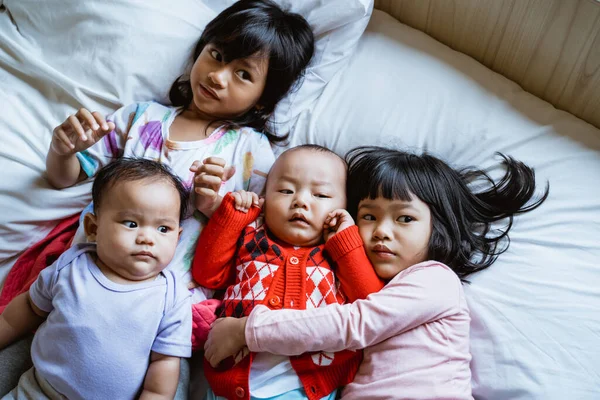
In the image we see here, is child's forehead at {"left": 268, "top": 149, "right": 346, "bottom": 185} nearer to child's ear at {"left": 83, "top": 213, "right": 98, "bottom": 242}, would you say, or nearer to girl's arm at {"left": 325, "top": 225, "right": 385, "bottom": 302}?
girl's arm at {"left": 325, "top": 225, "right": 385, "bottom": 302}

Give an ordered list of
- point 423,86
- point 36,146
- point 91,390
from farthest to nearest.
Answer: point 423,86 → point 36,146 → point 91,390

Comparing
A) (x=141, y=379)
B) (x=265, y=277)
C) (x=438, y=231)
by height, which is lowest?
(x=141, y=379)

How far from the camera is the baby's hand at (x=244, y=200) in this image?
3.81ft

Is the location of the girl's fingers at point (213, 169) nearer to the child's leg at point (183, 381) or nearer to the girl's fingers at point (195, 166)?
the girl's fingers at point (195, 166)

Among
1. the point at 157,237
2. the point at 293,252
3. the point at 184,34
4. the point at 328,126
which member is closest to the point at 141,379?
the point at 157,237

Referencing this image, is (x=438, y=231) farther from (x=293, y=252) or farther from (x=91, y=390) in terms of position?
(x=91, y=390)

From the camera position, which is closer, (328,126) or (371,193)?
(371,193)

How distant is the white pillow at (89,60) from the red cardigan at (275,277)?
1.14 ft

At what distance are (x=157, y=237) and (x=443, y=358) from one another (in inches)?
23.3

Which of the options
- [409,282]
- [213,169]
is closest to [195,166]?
[213,169]

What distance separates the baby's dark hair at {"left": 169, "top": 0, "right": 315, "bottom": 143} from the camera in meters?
1.27

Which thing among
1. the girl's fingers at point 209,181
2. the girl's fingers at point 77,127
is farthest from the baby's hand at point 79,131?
the girl's fingers at point 209,181

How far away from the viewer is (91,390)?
3.15ft

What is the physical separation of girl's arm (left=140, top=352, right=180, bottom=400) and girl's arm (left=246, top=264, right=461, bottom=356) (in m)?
0.16
